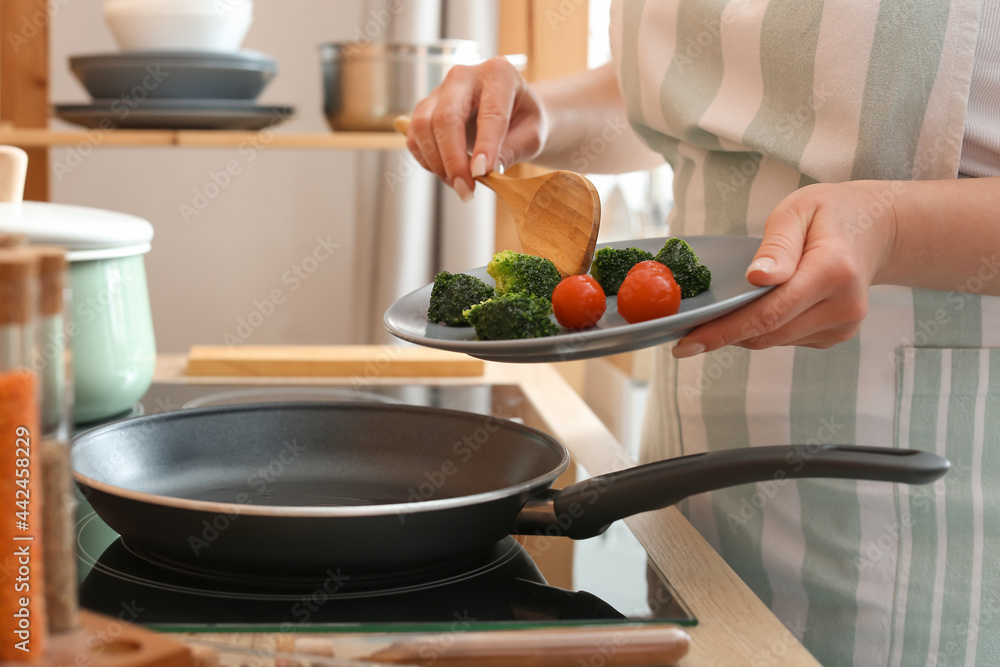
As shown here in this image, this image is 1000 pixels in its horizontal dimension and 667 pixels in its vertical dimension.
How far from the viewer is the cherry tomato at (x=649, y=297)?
2.08 feet

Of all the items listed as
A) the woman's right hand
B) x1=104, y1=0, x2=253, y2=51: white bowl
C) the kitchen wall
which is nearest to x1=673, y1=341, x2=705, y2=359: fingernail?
the woman's right hand

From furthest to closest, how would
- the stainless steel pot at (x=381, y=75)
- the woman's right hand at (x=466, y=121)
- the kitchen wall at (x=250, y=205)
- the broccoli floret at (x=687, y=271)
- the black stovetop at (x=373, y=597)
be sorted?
the kitchen wall at (x=250, y=205), the stainless steel pot at (x=381, y=75), the woman's right hand at (x=466, y=121), the broccoli floret at (x=687, y=271), the black stovetop at (x=373, y=597)

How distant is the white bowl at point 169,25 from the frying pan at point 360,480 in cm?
104

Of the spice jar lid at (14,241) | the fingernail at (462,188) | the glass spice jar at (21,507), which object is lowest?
the glass spice jar at (21,507)

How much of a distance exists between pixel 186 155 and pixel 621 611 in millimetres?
2174

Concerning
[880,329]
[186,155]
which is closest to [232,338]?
[186,155]

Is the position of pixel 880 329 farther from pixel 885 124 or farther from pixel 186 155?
pixel 186 155

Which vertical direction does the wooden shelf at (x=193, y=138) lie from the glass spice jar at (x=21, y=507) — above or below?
above

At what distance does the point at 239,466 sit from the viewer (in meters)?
0.73

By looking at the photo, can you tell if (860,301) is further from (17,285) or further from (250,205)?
(250,205)

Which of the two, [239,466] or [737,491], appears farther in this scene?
[737,491]

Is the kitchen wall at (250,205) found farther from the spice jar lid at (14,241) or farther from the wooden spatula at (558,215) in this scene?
the spice jar lid at (14,241)

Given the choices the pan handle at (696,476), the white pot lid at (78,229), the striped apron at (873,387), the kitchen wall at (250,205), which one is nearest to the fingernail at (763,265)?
the pan handle at (696,476)

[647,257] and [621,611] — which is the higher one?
[647,257]
